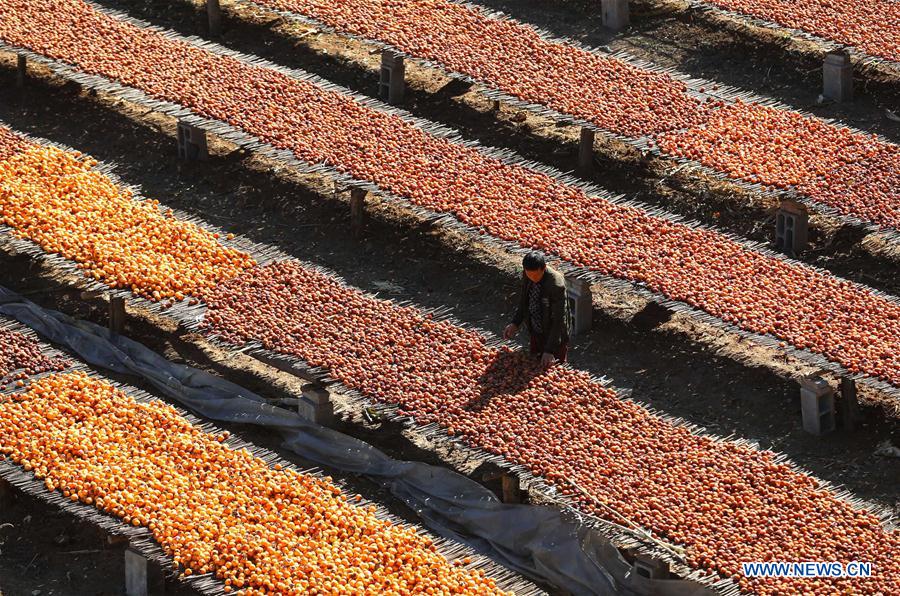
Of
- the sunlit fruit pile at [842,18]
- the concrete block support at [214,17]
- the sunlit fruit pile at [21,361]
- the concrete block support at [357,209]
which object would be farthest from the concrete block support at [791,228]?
the concrete block support at [214,17]

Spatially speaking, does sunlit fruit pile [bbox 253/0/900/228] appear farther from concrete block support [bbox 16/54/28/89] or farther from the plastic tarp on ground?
the plastic tarp on ground

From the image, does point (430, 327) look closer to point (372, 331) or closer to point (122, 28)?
point (372, 331)

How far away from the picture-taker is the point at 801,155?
14.4 meters

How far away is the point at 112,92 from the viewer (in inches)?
633

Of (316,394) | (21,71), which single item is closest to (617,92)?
(316,394)

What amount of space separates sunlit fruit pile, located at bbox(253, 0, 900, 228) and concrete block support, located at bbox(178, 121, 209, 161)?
2.03 metres

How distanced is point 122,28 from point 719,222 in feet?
23.2

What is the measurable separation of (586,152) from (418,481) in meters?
4.99

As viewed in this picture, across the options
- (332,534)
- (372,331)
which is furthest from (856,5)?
(332,534)

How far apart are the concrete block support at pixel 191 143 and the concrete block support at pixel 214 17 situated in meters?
2.56

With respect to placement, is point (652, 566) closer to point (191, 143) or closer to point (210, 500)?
point (210, 500)

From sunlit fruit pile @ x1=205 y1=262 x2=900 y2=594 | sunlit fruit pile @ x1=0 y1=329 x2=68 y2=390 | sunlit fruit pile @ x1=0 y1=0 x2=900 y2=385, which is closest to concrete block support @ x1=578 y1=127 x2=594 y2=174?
sunlit fruit pile @ x1=0 y1=0 x2=900 y2=385

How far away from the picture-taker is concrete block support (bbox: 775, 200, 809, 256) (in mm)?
14141

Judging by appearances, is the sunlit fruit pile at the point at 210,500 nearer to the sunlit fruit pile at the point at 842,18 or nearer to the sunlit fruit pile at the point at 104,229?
the sunlit fruit pile at the point at 104,229
